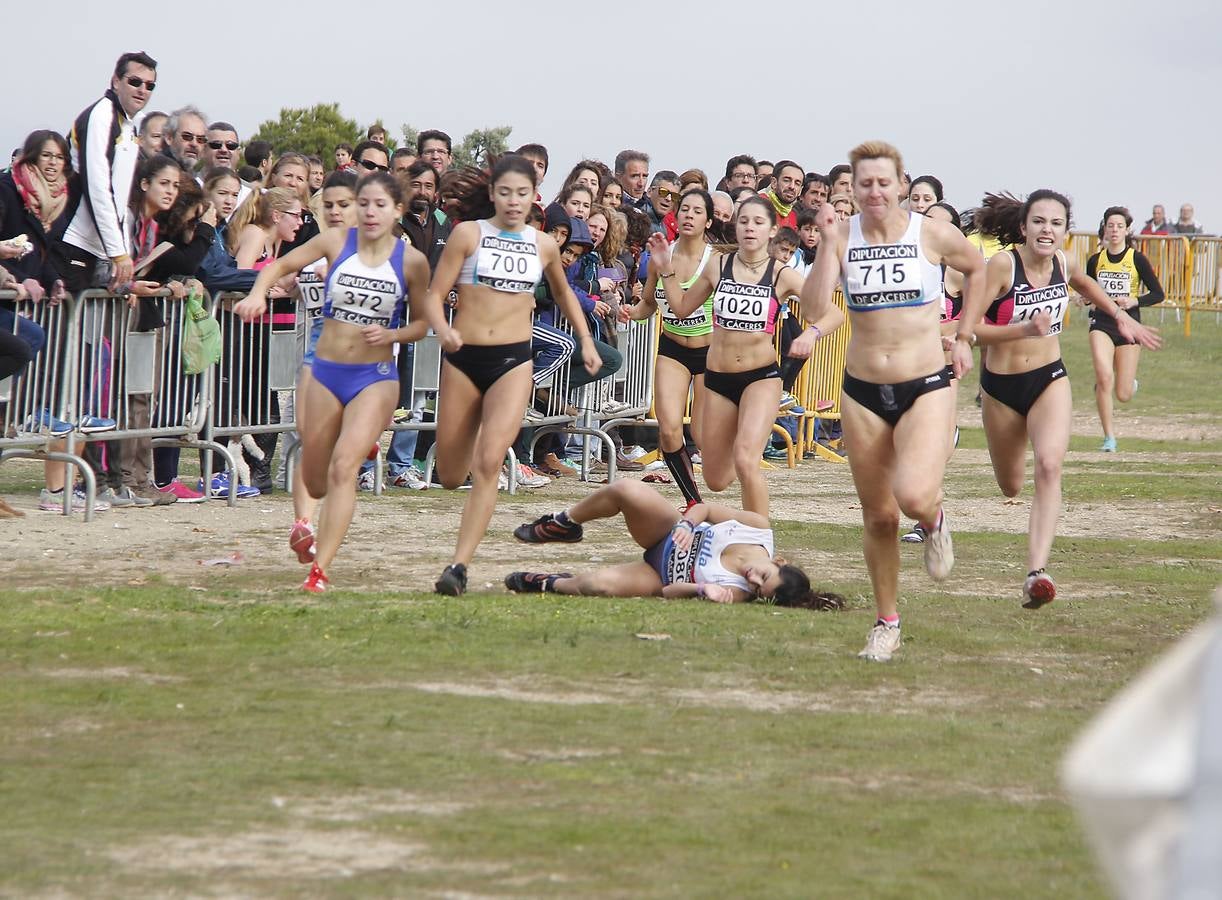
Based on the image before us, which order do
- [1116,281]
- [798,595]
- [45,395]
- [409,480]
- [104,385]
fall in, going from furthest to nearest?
[1116,281], [409,480], [104,385], [45,395], [798,595]

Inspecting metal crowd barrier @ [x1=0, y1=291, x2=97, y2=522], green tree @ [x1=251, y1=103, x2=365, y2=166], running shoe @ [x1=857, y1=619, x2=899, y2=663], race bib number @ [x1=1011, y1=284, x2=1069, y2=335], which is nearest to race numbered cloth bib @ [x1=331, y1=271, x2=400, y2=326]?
metal crowd barrier @ [x1=0, y1=291, x2=97, y2=522]

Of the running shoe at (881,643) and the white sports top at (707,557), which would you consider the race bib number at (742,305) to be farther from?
the running shoe at (881,643)

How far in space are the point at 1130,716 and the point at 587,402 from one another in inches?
535

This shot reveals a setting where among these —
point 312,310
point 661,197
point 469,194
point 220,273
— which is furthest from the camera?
point 661,197

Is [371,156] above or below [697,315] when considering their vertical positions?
above

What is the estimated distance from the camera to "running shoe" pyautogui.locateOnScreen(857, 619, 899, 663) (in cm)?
787

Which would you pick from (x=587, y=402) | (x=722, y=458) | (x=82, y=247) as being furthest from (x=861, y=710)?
(x=587, y=402)

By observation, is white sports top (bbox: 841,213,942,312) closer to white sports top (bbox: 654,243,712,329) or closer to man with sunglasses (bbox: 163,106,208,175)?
white sports top (bbox: 654,243,712,329)

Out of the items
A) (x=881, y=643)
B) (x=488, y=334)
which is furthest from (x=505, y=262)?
(x=881, y=643)

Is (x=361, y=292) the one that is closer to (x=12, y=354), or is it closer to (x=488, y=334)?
(x=488, y=334)

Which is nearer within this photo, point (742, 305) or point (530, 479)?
point (742, 305)

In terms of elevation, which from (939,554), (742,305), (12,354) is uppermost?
(742,305)

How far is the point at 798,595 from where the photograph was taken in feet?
30.3

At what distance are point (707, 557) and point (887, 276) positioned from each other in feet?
6.70
